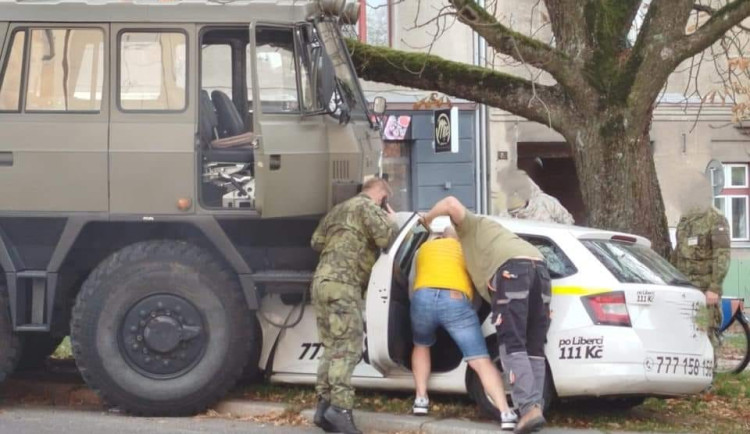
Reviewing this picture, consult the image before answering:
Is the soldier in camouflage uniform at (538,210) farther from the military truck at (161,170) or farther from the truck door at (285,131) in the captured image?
the military truck at (161,170)

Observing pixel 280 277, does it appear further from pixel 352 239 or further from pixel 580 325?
pixel 580 325

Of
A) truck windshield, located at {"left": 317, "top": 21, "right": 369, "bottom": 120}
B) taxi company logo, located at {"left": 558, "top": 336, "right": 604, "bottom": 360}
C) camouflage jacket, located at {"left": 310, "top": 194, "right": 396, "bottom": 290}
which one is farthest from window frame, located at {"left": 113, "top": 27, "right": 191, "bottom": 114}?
taxi company logo, located at {"left": 558, "top": 336, "right": 604, "bottom": 360}

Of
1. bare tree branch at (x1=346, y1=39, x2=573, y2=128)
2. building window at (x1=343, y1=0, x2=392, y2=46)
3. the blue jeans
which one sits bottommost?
the blue jeans

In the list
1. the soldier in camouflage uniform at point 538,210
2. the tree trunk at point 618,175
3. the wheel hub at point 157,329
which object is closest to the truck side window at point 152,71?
the wheel hub at point 157,329

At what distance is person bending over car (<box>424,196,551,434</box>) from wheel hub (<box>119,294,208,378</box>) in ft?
6.25

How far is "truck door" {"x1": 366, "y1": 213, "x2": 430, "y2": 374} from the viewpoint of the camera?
8.11m

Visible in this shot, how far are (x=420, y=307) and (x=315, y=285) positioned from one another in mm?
750

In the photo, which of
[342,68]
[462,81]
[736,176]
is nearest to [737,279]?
[736,176]

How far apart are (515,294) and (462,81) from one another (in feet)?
13.1

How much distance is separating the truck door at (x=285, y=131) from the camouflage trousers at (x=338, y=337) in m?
0.69

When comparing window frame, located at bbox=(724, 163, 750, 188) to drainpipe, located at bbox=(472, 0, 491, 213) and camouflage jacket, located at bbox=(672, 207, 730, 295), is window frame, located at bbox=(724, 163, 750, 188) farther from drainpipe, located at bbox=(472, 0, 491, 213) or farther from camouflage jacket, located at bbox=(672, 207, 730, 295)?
camouflage jacket, located at bbox=(672, 207, 730, 295)

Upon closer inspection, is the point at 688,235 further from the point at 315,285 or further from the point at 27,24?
the point at 27,24

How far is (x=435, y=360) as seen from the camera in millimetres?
8359

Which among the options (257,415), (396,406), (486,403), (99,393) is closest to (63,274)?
(99,393)
